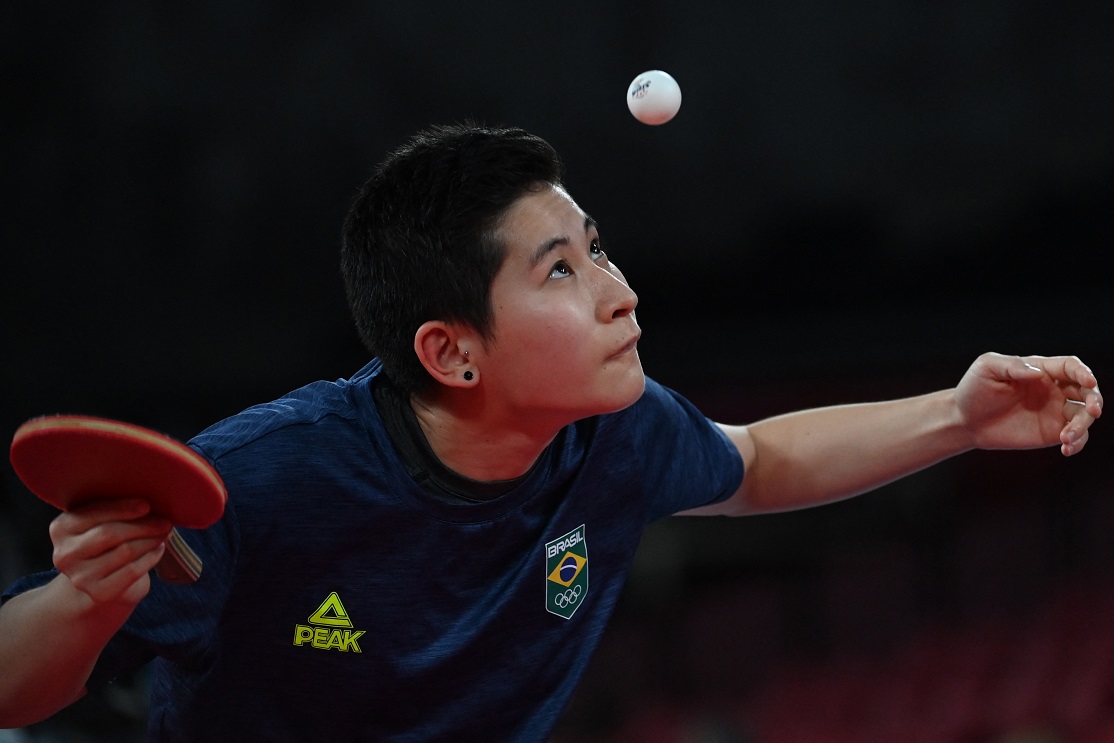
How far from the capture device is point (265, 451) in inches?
73.1

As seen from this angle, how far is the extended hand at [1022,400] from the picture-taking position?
2.07 meters

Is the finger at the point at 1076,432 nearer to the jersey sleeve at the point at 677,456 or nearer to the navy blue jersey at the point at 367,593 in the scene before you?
the jersey sleeve at the point at 677,456

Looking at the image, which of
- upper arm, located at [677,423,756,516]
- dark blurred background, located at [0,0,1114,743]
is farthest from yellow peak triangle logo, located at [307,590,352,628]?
dark blurred background, located at [0,0,1114,743]

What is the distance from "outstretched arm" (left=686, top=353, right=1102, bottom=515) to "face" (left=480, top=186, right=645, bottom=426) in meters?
0.59

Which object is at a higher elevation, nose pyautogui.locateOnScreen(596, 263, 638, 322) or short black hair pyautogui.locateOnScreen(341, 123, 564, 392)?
short black hair pyautogui.locateOnScreen(341, 123, 564, 392)

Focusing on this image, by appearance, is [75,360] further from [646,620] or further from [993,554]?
[993,554]

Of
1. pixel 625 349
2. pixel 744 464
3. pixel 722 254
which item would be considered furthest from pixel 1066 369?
pixel 722 254

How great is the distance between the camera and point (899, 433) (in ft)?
7.66

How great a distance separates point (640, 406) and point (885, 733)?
2243 mm

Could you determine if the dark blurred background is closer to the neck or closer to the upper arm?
the upper arm

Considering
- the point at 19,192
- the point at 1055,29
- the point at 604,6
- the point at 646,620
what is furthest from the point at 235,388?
the point at 1055,29

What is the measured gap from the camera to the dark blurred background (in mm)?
4059

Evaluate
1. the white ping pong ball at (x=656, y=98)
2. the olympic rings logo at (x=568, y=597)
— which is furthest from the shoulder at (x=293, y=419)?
the white ping pong ball at (x=656, y=98)

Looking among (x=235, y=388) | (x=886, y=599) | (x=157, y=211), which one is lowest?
(x=886, y=599)
